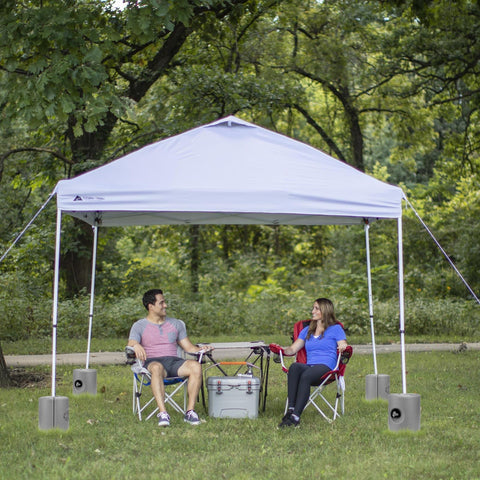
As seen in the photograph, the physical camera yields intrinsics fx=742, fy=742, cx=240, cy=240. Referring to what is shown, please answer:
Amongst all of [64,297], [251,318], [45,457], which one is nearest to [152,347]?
[45,457]

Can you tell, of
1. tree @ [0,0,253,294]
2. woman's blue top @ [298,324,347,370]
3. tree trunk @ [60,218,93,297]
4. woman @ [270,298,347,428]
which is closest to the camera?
woman @ [270,298,347,428]

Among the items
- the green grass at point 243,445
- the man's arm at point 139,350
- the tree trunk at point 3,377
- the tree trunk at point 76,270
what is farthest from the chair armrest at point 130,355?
the tree trunk at point 76,270

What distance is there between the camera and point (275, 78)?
15250 millimetres

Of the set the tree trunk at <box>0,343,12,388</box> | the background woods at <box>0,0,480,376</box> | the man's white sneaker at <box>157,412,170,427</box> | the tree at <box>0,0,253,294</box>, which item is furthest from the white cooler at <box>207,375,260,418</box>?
the background woods at <box>0,0,480,376</box>

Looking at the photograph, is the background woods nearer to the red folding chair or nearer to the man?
the man

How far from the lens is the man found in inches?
242

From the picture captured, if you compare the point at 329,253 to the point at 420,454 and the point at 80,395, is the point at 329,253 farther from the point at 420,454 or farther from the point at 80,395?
the point at 420,454

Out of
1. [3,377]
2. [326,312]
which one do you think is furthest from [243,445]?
[3,377]

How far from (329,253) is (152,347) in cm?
1593

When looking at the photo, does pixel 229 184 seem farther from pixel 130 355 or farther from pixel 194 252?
pixel 194 252

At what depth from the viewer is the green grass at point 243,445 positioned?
4.57 m

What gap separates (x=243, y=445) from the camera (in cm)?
523

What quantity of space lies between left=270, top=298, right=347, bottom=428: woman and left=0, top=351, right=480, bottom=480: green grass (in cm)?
27

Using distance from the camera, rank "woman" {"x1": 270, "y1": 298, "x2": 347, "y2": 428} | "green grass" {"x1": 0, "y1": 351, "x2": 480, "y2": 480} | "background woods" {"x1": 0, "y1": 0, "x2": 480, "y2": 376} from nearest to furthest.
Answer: "green grass" {"x1": 0, "y1": 351, "x2": 480, "y2": 480} → "woman" {"x1": 270, "y1": 298, "x2": 347, "y2": 428} → "background woods" {"x1": 0, "y1": 0, "x2": 480, "y2": 376}
